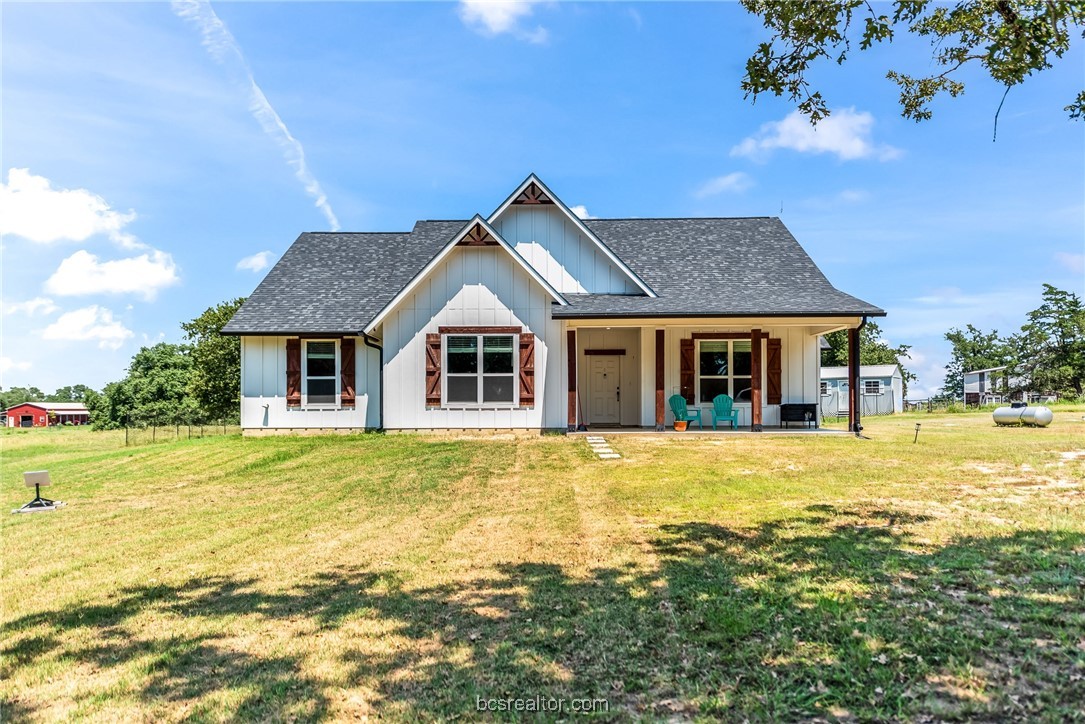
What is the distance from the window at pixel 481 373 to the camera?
14.9m

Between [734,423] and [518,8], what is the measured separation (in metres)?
10.8

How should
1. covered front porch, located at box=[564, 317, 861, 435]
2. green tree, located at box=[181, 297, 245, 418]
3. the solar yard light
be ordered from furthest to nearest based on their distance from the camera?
green tree, located at box=[181, 297, 245, 418]
covered front porch, located at box=[564, 317, 861, 435]
the solar yard light

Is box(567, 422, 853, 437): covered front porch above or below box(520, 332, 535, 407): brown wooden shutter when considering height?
below

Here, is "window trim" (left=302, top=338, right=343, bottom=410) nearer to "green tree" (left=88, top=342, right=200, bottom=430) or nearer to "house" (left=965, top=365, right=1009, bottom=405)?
"green tree" (left=88, top=342, right=200, bottom=430)

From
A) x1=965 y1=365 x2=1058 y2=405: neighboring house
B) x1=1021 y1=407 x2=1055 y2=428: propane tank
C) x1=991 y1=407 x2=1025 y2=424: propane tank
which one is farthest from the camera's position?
x1=965 y1=365 x2=1058 y2=405: neighboring house

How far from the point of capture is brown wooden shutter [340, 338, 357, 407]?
16109 millimetres

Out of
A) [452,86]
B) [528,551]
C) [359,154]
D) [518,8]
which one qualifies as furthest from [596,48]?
[528,551]

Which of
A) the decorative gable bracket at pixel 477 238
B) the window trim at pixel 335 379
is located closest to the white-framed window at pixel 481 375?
the decorative gable bracket at pixel 477 238

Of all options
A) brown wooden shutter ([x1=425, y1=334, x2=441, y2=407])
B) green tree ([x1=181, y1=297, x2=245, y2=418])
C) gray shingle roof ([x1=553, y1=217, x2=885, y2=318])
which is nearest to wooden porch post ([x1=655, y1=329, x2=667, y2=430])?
gray shingle roof ([x1=553, y1=217, x2=885, y2=318])

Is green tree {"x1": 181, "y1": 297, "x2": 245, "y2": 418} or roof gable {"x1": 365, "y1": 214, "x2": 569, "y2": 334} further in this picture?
green tree {"x1": 181, "y1": 297, "x2": 245, "y2": 418}

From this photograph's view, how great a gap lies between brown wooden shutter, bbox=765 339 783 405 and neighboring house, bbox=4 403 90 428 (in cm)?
9452

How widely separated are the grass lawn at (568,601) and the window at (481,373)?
5.76 meters

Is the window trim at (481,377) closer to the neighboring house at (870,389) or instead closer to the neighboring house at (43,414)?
the neighboring house at (870,389)

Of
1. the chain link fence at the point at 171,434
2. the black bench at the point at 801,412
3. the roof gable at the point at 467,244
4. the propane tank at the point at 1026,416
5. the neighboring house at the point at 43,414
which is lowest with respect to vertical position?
the neighboring house at the point at 43,414
